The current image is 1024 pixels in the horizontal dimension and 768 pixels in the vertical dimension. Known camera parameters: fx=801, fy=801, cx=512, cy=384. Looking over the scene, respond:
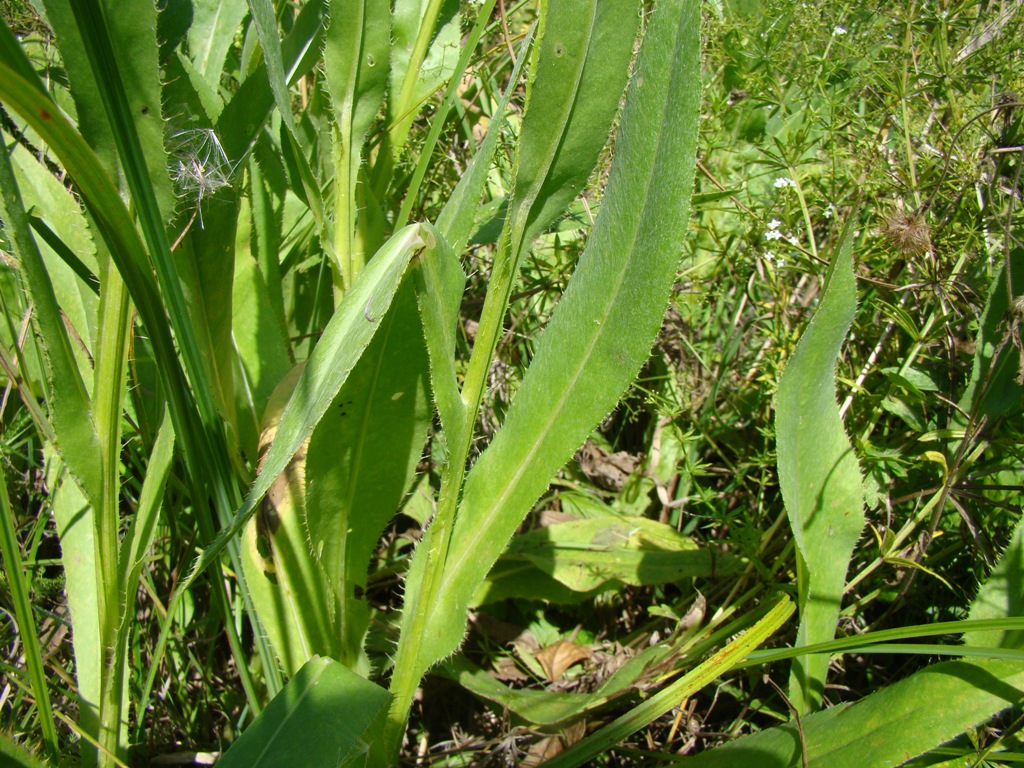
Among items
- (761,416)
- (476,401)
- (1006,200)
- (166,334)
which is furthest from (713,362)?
(166,334)

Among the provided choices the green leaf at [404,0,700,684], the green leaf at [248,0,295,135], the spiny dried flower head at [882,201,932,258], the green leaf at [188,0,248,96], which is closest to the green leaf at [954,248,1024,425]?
the spiny dried flower head at [882,201,932,258]

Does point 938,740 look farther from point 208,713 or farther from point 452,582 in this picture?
point 208,713

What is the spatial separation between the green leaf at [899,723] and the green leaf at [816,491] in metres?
0.12

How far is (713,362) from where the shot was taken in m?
1.72

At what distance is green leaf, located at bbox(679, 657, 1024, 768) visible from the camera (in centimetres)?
98

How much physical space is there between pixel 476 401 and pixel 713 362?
830 mm

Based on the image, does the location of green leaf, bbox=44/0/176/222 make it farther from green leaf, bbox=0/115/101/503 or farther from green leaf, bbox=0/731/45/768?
green leaf, bbox=0/731/45/768

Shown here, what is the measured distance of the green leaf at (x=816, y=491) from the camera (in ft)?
3.66

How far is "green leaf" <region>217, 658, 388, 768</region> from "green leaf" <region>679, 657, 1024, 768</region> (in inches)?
20.1

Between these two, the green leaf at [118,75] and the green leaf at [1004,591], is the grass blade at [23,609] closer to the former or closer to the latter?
the green leaf at [118,75]

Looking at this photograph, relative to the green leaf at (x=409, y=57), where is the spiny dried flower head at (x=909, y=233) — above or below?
below

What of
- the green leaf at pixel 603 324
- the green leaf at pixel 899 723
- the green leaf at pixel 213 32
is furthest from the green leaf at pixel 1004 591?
the green leaf at pixel 213 32

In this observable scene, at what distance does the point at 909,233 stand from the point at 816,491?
0.48 metres

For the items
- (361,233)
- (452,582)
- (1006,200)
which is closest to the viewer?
(452,582)
